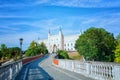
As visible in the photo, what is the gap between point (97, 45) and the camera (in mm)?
96125

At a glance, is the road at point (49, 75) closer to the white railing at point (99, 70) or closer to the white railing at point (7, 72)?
the white railing at point (99, 70)

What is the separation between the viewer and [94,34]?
9812 cm

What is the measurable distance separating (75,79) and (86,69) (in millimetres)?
3713

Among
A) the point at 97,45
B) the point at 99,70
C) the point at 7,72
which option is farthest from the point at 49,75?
the point at 97,45

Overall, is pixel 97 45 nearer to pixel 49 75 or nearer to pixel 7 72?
pixel 49 75

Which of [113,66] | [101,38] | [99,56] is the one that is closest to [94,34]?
[101,38]

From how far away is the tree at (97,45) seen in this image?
93312mm

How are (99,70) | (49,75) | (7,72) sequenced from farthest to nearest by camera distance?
(49,75) < (99,70) < (7,72)

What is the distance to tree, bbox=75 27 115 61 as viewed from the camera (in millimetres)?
93312

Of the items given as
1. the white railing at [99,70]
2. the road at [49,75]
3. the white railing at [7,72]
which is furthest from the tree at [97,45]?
the white railing at [7,72]

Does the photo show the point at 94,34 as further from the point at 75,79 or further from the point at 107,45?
the point at 75,79

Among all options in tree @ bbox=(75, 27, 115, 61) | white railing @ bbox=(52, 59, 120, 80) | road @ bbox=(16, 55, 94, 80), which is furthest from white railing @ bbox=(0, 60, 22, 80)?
tree @ bbox=(75, 27, 115, 61)

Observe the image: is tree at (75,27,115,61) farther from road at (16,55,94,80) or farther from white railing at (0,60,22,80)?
white railing at (0,60,22,80)

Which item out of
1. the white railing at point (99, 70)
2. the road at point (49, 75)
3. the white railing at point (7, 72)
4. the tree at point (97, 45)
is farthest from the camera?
the tree at point (97, 45)
